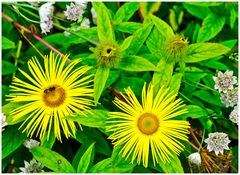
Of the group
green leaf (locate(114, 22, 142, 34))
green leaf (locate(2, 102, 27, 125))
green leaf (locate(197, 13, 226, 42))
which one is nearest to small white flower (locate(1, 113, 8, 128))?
green leaf (locate(2, 102, 27, 125))

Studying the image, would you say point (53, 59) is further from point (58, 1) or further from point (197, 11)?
point (197, 11)

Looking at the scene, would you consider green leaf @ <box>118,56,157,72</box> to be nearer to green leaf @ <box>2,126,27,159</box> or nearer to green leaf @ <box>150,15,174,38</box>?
green leaf @ <box>150,15,174,38</box>

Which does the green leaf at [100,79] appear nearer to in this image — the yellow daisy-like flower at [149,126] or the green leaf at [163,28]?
the yellow daisy-like flower at [149,126]

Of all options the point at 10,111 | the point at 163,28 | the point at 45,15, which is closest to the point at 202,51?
A: the point at 163,28

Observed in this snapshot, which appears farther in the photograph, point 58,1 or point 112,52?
point 58,1

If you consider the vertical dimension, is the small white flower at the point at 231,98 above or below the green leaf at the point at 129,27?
below

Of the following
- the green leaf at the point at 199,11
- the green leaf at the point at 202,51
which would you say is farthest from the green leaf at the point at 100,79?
the green leaf at the point at 199,11

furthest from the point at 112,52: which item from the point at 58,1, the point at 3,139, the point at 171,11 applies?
the point at 171,11
